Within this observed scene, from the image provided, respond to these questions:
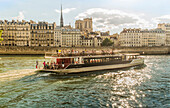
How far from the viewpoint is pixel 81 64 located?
25.9 m

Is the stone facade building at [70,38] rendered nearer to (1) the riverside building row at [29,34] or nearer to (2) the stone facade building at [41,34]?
(1) the riverside building row at [29,34]

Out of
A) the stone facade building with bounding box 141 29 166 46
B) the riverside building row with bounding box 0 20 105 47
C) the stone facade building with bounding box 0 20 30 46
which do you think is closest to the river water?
the riverside building row with bounding box 0 20 105 47

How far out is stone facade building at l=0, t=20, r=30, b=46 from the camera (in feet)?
331

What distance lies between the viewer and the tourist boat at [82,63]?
24.4m

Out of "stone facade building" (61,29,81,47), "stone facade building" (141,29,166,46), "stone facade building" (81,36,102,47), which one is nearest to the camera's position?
"stone facade building" (61,29,81,47)

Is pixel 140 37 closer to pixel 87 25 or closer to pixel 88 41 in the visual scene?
pixel 88 41

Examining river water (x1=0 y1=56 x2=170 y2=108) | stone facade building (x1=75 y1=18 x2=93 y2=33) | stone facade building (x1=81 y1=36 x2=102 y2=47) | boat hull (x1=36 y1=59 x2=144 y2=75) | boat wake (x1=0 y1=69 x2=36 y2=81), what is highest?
stone facade building (x1=75 y1=18 x2=93 y2=33)

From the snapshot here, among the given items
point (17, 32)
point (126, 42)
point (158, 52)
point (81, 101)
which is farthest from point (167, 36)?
point (81, 101)

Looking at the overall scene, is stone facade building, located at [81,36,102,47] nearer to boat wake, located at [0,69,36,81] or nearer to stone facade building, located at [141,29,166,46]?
stone facade building, located at [141,29,166,46]

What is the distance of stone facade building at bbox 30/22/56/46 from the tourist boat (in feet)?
256

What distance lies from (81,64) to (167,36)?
128 meters

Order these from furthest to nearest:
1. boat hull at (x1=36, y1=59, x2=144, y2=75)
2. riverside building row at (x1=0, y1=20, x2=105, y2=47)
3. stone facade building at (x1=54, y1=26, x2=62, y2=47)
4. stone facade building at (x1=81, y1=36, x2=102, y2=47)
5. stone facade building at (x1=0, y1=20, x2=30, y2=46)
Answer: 1. stone facade building at (x1=81, y1=36, x2=102, y2=47)
2. stone facade building at (x1=54, y1=26, x2=62, y2=47)
3. riverside building row at (x1=0, y1=20, x2=105, y2=47)
4. stone facade building at (x1=0, y1=20, x2=30, y2=46)
5. boat hull at (x1=36, y1=59, x2=144, y2=75)

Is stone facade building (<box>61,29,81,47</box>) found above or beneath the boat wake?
above

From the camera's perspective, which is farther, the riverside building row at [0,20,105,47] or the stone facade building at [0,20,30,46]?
the riverside building row at [0,20,105,47]
